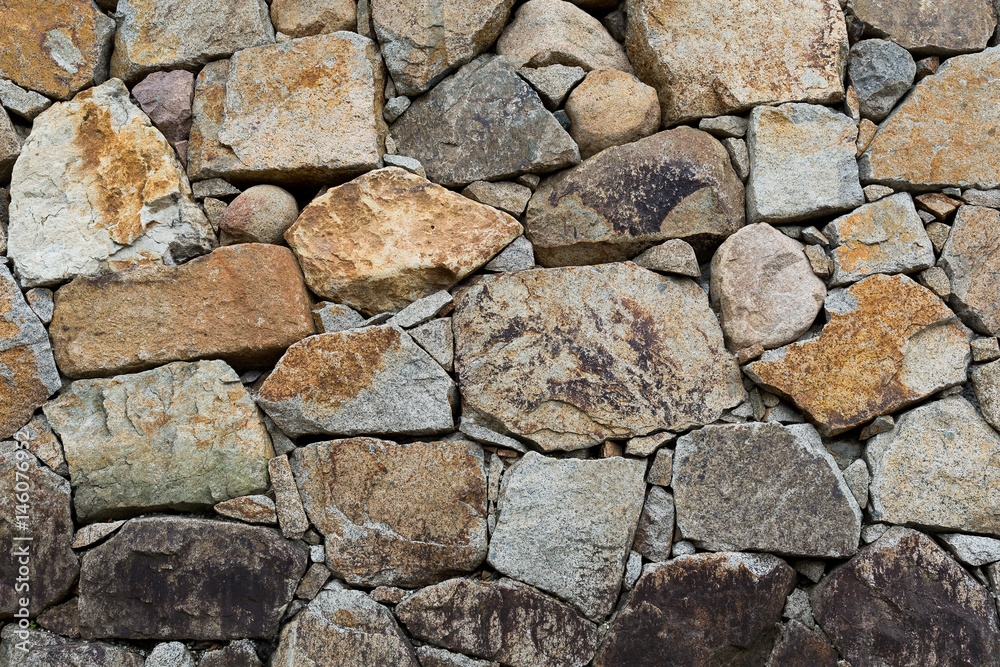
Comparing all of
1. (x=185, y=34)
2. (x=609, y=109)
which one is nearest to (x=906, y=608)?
(x=609, y=109)

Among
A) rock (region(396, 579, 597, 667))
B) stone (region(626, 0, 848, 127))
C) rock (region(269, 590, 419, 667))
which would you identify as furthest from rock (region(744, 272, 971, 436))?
rock (region(269, 590, 419, 667))

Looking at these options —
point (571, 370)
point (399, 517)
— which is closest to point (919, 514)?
point (571, 370)

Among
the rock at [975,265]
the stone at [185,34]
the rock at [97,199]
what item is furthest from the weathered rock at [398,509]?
the rock at [975,265]

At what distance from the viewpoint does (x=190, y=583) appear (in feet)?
7.02

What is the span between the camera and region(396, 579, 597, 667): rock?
6.80 ft

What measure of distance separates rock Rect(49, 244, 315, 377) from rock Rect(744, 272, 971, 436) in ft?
5.14

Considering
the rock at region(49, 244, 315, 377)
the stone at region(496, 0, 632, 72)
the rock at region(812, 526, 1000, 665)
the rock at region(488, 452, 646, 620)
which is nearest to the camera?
the rock at region(812, 526, 1000, 665)

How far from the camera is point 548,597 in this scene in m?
2.09

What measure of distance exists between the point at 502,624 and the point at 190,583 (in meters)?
1.00

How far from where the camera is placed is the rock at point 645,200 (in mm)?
2244

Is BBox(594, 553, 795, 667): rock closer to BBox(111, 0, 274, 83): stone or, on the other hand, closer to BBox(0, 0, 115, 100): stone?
BBox(111, 0, 274, 83): stone

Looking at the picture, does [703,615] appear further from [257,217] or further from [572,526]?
[257,217]

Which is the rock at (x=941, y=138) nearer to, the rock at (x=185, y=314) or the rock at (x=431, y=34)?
the rock at (x=431, y=34)

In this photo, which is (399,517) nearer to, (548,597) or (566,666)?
(548,597)
